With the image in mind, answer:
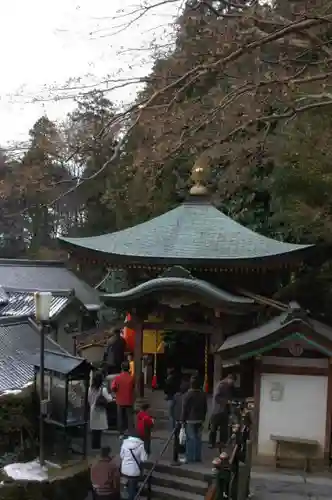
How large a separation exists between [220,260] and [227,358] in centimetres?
277

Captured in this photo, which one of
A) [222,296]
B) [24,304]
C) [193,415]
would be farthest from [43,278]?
[193,415]

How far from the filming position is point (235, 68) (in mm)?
10672

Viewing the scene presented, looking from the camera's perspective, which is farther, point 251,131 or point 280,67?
point 251,131

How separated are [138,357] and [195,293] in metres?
1.83

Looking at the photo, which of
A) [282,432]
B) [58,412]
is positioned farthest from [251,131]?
[58,412]

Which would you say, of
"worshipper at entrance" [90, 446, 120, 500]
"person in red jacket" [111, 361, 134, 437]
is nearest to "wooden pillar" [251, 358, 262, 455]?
"person in red jacket" [111, 361, 134, 437]

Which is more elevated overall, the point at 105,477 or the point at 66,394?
the point at 66,394

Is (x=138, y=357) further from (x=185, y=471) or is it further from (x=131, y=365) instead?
(x=185, y=471)

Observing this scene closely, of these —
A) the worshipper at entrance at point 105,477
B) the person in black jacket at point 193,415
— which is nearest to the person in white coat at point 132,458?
the worshipper at entrance at point 105,477

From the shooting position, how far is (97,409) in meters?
12.1

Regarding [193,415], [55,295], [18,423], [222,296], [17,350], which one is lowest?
[18,423]

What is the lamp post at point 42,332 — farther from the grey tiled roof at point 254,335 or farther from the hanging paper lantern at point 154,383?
the hanging paper lantern at point 154,383

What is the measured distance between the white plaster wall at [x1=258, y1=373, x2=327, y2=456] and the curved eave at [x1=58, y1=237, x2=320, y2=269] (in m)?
3.17

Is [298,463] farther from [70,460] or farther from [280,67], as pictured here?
[280,67]
